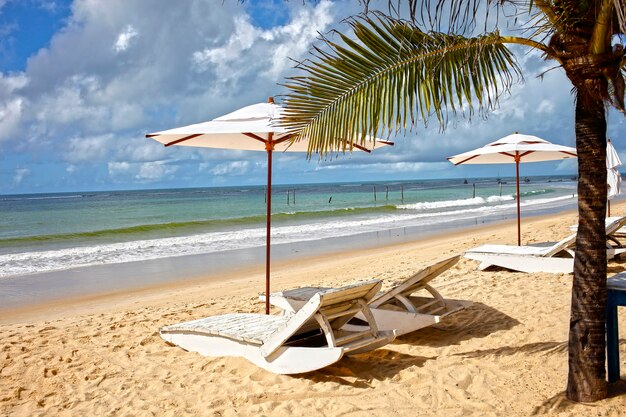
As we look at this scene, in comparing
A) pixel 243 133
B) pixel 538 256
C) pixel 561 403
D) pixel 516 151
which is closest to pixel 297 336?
pixel 243 133

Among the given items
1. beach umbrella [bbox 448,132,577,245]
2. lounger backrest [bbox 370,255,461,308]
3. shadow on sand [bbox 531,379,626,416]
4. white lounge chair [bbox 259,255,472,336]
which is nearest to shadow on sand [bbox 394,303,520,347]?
white lounge chair [bbox 259,255,472,336]

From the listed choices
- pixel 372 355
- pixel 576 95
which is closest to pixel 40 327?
pixel 372 355

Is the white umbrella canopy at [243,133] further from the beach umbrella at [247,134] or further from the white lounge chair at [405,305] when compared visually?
the white lounge chair at [405,305]

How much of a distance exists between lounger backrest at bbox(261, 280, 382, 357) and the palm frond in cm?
126

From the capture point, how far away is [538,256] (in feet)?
27.1

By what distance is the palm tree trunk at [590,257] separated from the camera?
3.27 metres

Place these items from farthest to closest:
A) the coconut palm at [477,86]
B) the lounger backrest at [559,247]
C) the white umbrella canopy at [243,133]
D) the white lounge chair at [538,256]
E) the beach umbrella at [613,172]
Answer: the beach umbrella at [613,172], the lounger backrest at [559,247], the white lounge chair at [538,256], the white umbrella canopy at [243,133], the coconut palm at [477,86]

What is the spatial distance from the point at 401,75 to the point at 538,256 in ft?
18.7

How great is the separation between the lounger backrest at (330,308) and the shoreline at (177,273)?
15.6 feet

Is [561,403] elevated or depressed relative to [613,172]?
depressed

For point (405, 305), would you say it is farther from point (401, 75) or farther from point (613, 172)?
point (613, 172)

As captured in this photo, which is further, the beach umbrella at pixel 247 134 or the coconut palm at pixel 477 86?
the beach umbrella at pixel 247 134

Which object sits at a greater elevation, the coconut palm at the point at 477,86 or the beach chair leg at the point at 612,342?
the coconut palm at the point at 477,86

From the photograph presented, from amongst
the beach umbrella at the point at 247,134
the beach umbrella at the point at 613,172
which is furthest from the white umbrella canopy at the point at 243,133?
the beach umbrella at the point at 613,172
